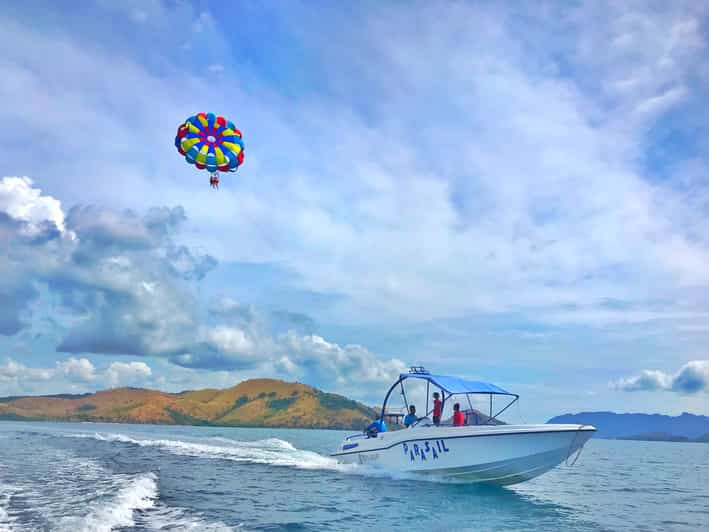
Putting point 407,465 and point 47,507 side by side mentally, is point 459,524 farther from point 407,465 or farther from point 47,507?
point 47,507

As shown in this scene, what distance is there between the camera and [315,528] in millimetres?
15039

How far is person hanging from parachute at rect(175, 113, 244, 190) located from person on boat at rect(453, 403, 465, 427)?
17.2 m

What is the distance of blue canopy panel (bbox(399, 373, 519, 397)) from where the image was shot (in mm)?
23356

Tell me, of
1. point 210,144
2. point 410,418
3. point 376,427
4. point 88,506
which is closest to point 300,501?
point 88,506

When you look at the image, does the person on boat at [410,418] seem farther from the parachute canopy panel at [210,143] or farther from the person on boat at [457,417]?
the parachute canopy panel at [210,143]

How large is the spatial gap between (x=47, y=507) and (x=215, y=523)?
5.13m

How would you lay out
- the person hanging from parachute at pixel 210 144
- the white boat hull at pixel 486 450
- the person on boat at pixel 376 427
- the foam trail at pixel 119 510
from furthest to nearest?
the person hanging from parachute at pixel 210 144 → the person on boat at pixel 376 427 → the white boat hull at pixel 486 450 → the foam trail at pixel 119 510

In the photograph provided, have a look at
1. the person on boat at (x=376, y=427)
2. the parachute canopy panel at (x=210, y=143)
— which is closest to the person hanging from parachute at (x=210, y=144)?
the parachute canopy panel at (x=210, y=143)

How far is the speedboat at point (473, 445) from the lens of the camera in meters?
20.5

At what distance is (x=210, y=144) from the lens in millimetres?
31656

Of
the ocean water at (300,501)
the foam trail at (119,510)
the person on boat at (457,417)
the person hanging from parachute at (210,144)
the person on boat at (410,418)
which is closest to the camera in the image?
the foam trail at (119,510)

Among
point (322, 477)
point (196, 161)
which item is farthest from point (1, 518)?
point (196, 161)

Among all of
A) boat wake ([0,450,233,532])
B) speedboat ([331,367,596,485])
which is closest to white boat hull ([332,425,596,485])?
speedboat ([331,367,596,485])

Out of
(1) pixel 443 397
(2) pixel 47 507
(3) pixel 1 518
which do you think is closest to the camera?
(3) pixel 1 518
